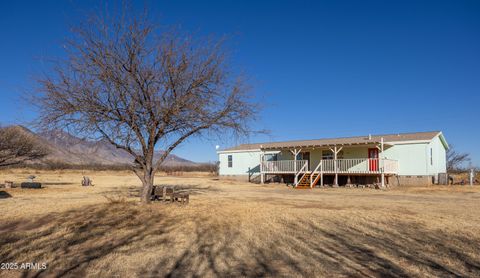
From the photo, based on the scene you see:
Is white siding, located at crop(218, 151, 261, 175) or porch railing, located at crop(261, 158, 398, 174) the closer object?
porch railing, located at crop(261, 158, 398, 174)

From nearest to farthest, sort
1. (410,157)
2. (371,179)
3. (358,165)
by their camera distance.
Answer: (410,157) → (371,179) → (358,165)

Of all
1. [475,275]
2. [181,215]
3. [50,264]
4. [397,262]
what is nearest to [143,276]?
[50,264]

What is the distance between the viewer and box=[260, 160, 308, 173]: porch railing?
31609mm

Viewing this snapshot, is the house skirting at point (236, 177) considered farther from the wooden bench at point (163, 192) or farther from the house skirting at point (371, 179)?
the wooden bench at point (163, 192)

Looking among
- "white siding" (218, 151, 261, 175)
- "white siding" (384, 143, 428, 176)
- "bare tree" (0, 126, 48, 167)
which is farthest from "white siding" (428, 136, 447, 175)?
"bare tree" (0, 126, 48, 167)

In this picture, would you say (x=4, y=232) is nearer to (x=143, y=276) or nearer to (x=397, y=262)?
(x=143, y=276)

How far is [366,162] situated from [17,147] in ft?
78.1

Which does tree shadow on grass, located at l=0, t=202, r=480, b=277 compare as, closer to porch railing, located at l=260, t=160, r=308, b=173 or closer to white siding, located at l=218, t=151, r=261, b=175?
porch railing, located at l=260, t=160, r=308, b=173

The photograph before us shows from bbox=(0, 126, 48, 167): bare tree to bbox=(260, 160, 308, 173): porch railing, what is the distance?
16906mm

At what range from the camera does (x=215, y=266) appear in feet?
19.2

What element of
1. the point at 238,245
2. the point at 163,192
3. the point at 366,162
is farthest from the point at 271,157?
the point at 238,245

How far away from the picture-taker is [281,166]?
32312 millimetres

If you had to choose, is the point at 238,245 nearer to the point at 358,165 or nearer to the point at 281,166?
the point at 358,165

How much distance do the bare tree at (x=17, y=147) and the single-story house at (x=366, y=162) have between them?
56.5ft
